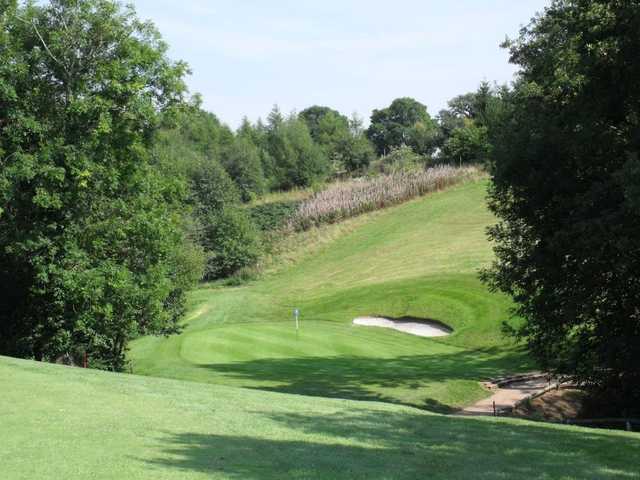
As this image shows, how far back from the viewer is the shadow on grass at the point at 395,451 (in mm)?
9477

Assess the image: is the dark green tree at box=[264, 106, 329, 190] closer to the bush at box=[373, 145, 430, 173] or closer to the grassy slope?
the bush at box=[373, 145, 430, 173]

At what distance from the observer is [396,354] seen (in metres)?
35.3

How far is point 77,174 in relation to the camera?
1040 inches

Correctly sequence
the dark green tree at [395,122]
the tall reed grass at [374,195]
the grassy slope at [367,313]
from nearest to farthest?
1. the grassy slope at [367,313]
2. the tall reed grass at [374,195]
3. the dark green tree at [395,122]

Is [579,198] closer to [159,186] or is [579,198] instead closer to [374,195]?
[159,186]

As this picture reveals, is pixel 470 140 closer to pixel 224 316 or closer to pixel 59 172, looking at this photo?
pixel 224 316

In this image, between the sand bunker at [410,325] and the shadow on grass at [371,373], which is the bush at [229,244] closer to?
the sand bunker at [410,325]

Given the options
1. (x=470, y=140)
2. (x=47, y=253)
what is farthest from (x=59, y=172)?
(x=470, y=140)

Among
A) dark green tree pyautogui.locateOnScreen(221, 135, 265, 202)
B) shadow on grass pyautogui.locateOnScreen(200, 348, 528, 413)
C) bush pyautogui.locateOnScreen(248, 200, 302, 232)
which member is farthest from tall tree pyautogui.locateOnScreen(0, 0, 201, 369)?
dark green tree pyautogui.locateOnScreen(221, 135, 265, 202)

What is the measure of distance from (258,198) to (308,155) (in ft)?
45.1

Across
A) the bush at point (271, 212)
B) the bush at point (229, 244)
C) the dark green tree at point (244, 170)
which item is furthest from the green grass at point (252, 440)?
the dark green tree at point (244, 170)

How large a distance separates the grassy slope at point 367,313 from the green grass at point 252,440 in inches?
378

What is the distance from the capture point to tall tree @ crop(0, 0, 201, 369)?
86.7 feet

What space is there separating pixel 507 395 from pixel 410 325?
1674cm
